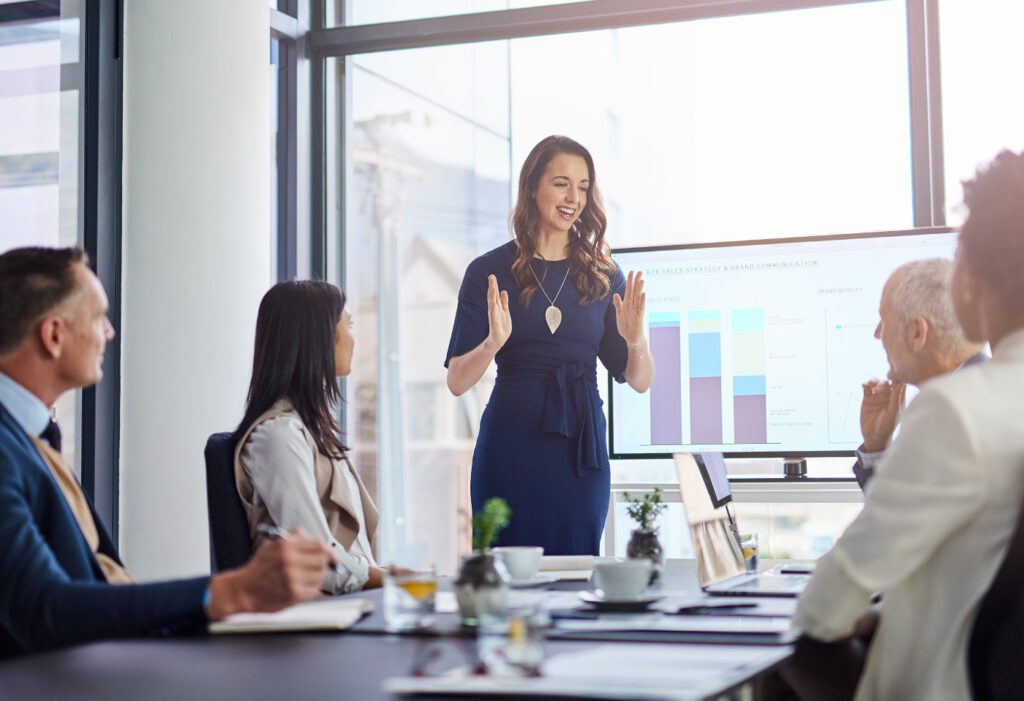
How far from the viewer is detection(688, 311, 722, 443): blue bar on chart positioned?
4.32 metres

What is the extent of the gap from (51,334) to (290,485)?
566 millimetres

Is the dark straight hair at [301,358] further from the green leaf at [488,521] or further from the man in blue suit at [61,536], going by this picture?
the green leaf at [488,521]

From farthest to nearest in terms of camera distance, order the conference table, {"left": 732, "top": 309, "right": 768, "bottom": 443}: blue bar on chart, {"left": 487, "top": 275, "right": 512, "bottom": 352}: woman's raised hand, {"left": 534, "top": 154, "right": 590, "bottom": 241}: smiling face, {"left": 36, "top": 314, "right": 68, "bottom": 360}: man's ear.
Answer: {"left": 732, "top": 309, "right": 768, "bottom": 443}: blue bar on chart
{"left": 534, "top": 154, "right": 590, "bottom": 241}: smiling face
{"left": 487, "top": 275, "right": 512, "bottom": 352}: woman's raised hand
{"left": 36, "top": 314, "right": 68, "bottom": 360}: man's ear
the conference table

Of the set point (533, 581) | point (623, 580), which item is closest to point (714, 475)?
point (533, 581)

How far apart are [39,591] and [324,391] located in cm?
112

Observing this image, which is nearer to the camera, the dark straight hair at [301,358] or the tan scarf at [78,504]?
the tan scarf at [78,504]

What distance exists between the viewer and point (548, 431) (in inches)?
136

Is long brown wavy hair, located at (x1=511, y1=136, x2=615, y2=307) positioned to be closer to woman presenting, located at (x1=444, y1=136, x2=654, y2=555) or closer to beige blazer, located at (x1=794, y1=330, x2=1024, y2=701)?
woman presenting, located at (x1=444, y1=136, x2=654, y2=555)

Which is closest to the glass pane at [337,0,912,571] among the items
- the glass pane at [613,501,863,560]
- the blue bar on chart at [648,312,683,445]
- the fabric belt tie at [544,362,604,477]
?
the glass pane at [613,501,863,560]

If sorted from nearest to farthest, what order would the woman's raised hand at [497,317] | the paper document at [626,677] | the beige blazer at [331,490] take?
the paper document at [626,677]
the beige blazer at [331,490]
the woman's raised hand at [497,317]

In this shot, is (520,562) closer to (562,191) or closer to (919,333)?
(919,333)

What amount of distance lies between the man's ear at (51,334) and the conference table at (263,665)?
55cm

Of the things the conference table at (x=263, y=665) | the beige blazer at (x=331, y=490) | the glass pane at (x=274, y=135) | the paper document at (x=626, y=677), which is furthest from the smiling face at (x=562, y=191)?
the paper document at (x=626, y=677)

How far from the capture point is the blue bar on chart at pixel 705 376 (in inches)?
170
